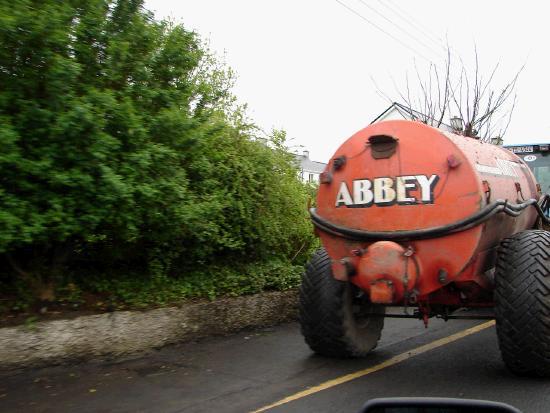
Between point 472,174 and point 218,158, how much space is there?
3.58 meters

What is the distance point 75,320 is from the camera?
6008 millimetres

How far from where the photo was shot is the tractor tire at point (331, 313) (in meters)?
6.09

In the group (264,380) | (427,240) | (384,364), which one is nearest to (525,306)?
(427,240)

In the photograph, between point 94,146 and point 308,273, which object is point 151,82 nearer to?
point 94,146

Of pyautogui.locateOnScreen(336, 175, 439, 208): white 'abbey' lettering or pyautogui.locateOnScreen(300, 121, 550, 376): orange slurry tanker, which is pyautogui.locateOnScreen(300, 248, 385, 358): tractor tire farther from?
pyautogui.locateOnScreen(336, 175, 439, 208): white 'abbey' lettering

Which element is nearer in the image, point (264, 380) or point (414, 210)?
point (414, 210)

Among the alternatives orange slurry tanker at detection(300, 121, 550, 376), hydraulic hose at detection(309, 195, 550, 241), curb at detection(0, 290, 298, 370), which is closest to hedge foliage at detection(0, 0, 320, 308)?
curb at detection(0, 290, 298, 370)

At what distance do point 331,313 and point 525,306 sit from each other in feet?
6.29

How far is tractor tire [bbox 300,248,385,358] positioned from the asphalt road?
18cm

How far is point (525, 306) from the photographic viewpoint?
515 centimetres

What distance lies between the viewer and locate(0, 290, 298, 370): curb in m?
5.64

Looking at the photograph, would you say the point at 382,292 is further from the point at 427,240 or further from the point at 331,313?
the point at 331,313

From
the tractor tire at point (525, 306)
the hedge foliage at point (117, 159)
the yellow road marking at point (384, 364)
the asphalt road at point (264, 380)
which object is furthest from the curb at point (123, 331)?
the tractor tire at point (525, 306)

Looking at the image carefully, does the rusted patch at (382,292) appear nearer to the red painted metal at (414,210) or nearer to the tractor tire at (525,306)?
the red painted metal at (414,210)
